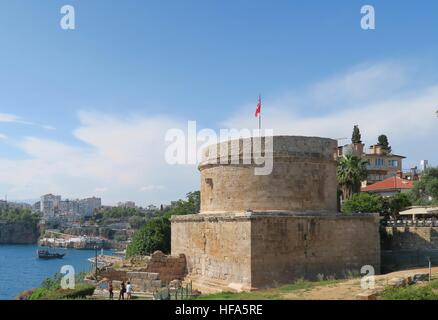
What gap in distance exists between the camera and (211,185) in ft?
72.2

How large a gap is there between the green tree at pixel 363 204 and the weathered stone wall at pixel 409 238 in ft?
13.9

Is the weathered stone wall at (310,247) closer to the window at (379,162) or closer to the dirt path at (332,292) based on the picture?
the dirt path at (332,292)

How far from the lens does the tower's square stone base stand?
17.9m

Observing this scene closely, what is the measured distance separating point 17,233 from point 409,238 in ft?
484

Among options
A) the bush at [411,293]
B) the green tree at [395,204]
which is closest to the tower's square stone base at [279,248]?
the bush at [411,293]

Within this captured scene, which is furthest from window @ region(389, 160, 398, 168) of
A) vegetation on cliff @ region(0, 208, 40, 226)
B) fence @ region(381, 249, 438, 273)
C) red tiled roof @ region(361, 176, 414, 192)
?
vegetation on cliff @ region(0, 208, 40, 226)

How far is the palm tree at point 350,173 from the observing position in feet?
106

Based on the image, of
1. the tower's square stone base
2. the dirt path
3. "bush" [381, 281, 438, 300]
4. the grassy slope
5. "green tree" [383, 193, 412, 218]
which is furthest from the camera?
"green tree" [383, 193, 412, 218]

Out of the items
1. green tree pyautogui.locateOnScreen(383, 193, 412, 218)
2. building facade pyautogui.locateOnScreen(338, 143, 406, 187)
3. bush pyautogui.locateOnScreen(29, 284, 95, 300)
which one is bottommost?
bush pyautogui.locateOnScreen(29, 284, 95, 300)

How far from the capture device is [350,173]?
106 feet

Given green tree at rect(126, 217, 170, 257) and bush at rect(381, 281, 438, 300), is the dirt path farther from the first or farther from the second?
green tree at rect(126, 217, 170, 257)

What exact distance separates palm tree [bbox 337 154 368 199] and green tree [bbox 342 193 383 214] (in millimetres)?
2745
